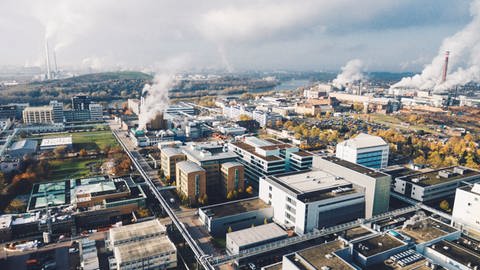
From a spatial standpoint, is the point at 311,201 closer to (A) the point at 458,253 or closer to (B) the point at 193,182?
(A) the point at 458,253

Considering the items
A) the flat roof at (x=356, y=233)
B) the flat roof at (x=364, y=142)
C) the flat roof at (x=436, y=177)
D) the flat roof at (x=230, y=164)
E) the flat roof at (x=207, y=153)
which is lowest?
the flat roof at (x=356, y=233)

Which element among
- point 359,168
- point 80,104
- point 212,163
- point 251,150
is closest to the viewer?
point 359,168

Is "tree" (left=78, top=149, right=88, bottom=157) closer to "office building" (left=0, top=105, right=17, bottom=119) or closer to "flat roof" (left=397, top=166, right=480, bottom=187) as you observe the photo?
"office building" (left=0, top=105, right=17, bottom=119)

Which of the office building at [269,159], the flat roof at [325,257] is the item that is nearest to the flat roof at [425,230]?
the flat roof at [325,257]

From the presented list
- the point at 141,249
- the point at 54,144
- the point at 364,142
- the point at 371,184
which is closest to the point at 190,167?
the point at 141,249

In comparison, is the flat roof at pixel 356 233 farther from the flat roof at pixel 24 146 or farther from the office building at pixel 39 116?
the office building at pixel 39 116

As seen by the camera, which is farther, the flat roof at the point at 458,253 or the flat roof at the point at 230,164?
the flat roof at the point at 230,164
